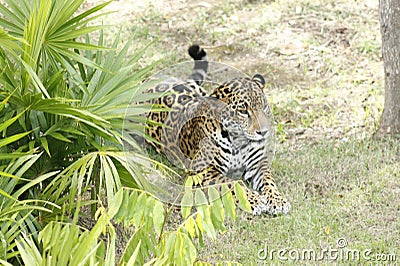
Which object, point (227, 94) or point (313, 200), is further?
point (313, 200)

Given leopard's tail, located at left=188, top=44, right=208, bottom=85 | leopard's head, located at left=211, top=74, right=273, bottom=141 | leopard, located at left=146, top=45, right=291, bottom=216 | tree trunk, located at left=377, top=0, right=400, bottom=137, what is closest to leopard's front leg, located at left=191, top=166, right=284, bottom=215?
leopard, located at left=146, top=45, right=291, bottom=216

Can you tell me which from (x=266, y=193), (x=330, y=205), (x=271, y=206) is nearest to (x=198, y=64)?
(x=266, y=193)

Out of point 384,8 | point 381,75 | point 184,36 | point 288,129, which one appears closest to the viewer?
point 384,8

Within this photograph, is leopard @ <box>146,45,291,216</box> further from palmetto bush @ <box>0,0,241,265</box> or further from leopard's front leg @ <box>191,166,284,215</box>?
palmetto bush @ <box>0,0,241,265</box>

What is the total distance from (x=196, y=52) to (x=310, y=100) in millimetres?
1714

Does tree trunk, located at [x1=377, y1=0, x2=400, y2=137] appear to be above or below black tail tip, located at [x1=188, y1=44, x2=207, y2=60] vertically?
below

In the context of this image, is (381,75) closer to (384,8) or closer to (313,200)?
(384,8)

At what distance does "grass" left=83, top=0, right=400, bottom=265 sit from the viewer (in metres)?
4.45

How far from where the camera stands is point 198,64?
517 cm

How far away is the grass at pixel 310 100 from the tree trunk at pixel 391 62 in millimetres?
153

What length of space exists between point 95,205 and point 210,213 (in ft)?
4.16

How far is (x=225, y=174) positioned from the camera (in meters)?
4.93

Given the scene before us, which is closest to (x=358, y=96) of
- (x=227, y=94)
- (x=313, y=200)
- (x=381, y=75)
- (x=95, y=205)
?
(x=381, y=75)

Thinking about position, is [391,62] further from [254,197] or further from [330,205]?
[254,197]
